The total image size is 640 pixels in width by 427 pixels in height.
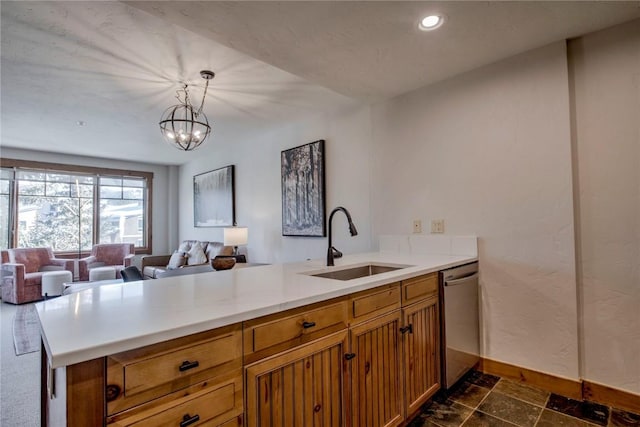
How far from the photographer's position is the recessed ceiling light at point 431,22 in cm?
179

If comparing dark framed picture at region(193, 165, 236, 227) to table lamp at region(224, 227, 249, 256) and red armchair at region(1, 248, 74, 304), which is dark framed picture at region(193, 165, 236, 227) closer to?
table lamp at region(224, 227, 249, 256)

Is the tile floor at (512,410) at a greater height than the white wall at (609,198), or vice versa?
the white wall at (609,198)

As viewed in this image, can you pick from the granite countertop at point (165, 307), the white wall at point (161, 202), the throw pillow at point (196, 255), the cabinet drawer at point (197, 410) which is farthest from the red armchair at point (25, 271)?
the cabinet drawer at point (197, 410)

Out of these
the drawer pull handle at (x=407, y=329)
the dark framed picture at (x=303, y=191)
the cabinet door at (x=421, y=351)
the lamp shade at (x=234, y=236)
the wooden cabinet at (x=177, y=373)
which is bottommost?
the cabinet door at (x=421, y=351)

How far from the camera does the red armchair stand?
15.4 ft

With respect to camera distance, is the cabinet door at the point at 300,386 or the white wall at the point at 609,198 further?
the white wall at the point at 609,198

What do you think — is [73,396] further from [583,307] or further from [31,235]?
[31,235]

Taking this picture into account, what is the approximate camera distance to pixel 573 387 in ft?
6.61

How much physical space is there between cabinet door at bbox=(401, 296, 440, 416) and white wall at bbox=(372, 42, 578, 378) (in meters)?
0.72

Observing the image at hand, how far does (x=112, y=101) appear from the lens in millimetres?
3312

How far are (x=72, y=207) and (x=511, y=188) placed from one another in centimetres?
698

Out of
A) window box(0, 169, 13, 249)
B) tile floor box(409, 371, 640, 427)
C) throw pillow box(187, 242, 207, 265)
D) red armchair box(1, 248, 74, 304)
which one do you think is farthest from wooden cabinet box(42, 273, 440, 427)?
window box(0, 169, 13, 249)

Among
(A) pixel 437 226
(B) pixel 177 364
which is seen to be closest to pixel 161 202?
(A) pixel 437 226

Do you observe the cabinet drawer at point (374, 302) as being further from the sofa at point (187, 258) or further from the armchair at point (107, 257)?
the armchair at point (107, 257)
